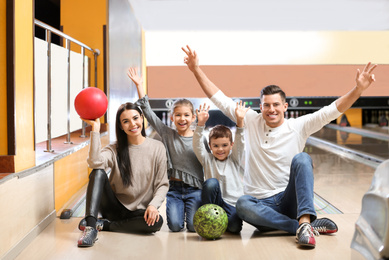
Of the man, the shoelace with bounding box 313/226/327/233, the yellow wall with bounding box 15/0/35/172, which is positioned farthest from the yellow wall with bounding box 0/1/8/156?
the shoelace with bounding box 313/226/327/233

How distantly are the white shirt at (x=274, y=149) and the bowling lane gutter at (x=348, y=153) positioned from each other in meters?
2.31

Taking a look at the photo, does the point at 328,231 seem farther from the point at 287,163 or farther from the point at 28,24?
the point at 28,24

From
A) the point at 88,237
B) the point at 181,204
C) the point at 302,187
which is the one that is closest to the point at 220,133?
the point at 181,204

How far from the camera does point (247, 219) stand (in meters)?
2.23

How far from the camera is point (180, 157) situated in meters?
2.47

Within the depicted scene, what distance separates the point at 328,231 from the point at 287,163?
14.8 inches

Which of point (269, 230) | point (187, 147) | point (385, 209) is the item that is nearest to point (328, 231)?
point (269, 230)

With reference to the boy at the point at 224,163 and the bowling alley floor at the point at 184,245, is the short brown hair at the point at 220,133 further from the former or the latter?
the bowling alley floor at the point at 184,245

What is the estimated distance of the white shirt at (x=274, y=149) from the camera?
2.31 meters

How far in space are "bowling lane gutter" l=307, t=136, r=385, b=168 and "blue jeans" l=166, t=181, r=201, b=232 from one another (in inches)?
99.9

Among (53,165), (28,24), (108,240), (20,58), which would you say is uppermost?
(28,24)

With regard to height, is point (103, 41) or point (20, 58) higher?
point (103, 41)

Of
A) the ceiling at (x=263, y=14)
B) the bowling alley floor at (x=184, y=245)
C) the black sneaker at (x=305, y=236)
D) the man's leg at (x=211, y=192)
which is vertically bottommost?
the bowling alley floor at (x=184, y=245)

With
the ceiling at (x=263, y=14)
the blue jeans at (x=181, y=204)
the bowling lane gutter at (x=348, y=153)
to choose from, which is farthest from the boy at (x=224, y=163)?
the ceiling at (x=263, y=14)
